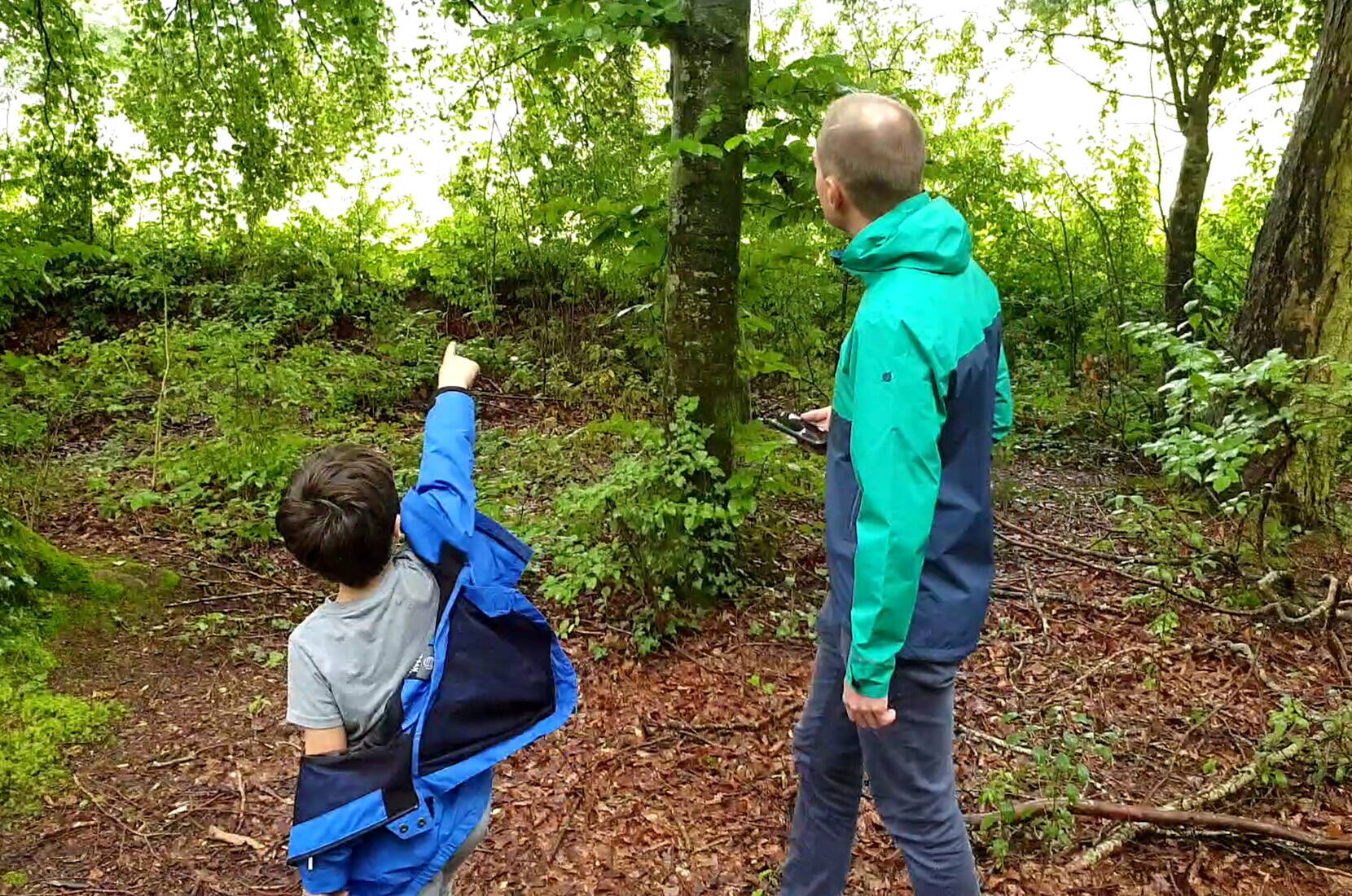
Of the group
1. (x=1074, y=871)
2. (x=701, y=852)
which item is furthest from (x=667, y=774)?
(x=1074, y=871)

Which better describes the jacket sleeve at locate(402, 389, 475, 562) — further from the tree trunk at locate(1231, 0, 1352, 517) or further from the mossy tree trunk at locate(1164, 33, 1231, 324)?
the mossy tree trunk at locate(1164, 33, 1231, 324)

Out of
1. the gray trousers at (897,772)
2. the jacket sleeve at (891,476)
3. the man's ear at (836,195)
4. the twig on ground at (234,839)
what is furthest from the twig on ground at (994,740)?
the twig on ground at (234,839)

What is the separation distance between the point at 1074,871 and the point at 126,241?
38.6 feet

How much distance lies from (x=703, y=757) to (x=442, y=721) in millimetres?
1782

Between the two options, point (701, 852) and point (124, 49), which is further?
point (124, 49)

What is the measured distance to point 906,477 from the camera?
173cm

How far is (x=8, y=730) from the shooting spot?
3389 mm

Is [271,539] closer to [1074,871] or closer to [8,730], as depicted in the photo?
[8,730]

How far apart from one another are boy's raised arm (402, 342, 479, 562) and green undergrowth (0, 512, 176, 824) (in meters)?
2.45

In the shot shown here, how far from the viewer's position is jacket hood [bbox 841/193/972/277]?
1.83 meters

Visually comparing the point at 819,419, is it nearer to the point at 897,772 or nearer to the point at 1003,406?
the point at 1003,406

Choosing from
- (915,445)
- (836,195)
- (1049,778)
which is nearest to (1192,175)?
(1049,778)

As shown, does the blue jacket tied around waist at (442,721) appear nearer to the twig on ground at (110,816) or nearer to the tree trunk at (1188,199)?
the twig on ground at (110,816)

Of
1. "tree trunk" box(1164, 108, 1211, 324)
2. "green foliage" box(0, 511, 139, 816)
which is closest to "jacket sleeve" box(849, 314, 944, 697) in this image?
"green foliage" box(0, 511, 139, 816)
